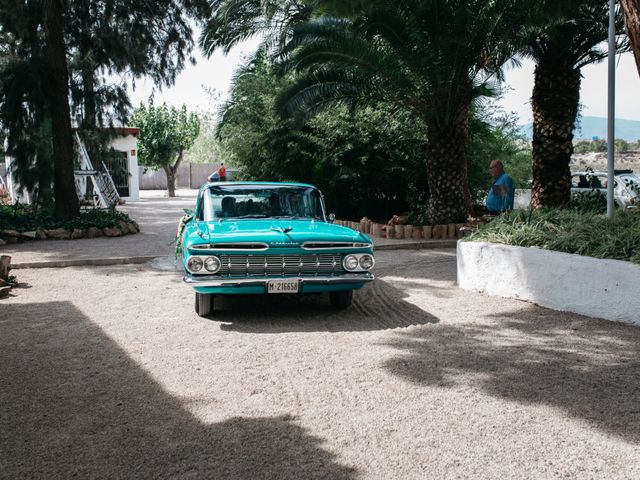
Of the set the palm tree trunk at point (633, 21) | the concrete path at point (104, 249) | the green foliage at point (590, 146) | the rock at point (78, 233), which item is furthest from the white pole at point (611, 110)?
the green foliage at point (590, 146)

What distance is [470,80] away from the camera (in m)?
14.0

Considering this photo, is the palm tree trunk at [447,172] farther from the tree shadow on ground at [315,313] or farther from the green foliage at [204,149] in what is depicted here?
the green foliage at [204,149]

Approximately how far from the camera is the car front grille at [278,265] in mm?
6715

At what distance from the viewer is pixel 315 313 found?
7.50 m

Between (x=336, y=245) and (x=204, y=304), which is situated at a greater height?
(x=336, y=245)

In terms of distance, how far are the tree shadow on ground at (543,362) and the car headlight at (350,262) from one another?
0.94 m

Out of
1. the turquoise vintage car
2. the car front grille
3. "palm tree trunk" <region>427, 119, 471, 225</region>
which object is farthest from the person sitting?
"palm tree trunk" <region>427, 119, 471, 225</region>

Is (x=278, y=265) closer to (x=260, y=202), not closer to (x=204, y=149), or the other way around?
(x=260, y=202)

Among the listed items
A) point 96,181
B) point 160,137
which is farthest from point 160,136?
point 96,181

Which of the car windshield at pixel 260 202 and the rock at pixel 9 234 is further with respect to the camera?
the rock at pixel 9 234

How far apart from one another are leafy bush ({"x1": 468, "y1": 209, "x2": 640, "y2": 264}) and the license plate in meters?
3.10

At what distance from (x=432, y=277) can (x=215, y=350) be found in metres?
4.80

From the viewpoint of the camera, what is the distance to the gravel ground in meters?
3.66

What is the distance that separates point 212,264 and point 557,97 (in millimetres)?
8151
